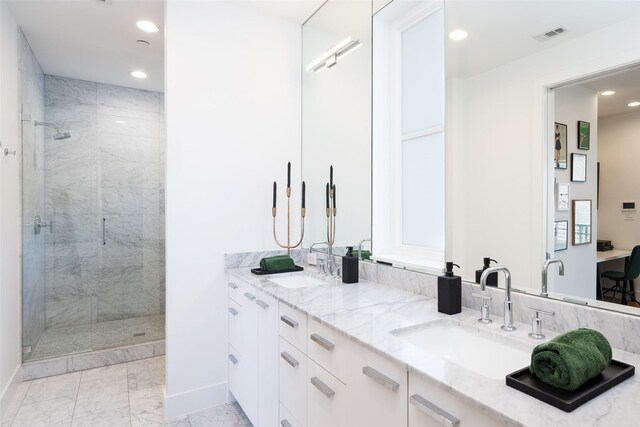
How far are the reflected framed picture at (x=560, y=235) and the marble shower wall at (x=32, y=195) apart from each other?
3.53 meters

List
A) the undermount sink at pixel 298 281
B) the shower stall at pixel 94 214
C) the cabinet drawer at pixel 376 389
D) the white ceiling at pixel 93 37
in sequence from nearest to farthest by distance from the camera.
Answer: the cabinet drawer at pixel 376 389 → the undermount sink at pixel 298 281 → the white ceiling at pixel 93 37 → the shower stall at pixel 94 214

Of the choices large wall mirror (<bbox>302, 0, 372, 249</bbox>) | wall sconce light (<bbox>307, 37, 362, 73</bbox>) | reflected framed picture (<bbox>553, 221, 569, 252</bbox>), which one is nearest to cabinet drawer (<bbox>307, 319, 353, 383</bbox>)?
reflected framed picture (<bbox>553, 221, 569, 252</bbox>)

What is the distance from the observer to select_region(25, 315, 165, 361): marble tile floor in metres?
3.00

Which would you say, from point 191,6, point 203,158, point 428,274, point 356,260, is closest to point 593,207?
point 428,274

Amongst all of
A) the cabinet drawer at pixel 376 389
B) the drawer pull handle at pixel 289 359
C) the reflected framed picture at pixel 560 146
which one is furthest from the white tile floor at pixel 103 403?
the reflected framed picture at pixel 560 146

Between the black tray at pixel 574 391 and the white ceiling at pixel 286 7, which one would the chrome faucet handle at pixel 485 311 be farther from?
the white ceiling at pixel 286 7

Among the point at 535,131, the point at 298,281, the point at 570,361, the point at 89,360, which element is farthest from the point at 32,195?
the point at 570,361

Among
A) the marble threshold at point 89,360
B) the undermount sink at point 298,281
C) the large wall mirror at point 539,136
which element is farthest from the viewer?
the marble threshold at point 89,360

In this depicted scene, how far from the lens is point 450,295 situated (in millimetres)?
1413

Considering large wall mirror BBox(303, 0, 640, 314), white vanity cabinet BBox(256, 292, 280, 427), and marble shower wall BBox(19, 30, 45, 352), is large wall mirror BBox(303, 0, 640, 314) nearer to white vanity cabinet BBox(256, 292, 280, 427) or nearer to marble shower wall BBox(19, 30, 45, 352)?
white vanity cabinet BBox(256, 292, 280, 427)

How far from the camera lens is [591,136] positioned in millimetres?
1205

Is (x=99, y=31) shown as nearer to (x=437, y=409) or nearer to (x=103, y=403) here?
(x=103, y=403)

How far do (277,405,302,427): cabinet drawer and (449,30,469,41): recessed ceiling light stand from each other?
1.85 metres

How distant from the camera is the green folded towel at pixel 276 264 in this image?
2289mm
